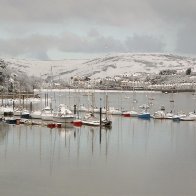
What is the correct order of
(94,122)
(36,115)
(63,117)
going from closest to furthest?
1. (94,122)
2. (63,117)
3. (36,115)

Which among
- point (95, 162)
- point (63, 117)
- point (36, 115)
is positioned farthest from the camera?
point (36, 115)

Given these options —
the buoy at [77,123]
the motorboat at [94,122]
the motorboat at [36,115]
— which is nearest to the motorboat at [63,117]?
the buoy at [77,123]

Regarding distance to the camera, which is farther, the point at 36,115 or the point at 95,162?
the point at 36,115

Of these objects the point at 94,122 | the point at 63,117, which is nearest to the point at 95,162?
the point at 94,122

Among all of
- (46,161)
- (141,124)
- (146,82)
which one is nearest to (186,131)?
(141,124)

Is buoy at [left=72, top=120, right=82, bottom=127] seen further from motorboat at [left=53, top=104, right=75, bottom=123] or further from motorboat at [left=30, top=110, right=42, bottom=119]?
motorboat at [left=30, top=110, right=42, bottom=119]

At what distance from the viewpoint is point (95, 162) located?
Result: 20.6 meters

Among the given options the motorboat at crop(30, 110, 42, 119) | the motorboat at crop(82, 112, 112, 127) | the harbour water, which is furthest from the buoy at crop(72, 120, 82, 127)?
the motorboat at crop(30, 110, 42, 119)

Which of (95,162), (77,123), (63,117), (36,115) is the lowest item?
(95,162)

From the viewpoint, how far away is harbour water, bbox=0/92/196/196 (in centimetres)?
1647

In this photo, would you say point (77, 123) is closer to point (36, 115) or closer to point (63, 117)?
point (63, 117)

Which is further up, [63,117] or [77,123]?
[63,117]

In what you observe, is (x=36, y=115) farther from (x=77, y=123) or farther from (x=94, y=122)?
(x=94, y=122)

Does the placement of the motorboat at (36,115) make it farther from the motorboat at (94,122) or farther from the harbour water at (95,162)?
the harbour water at (95,162)
